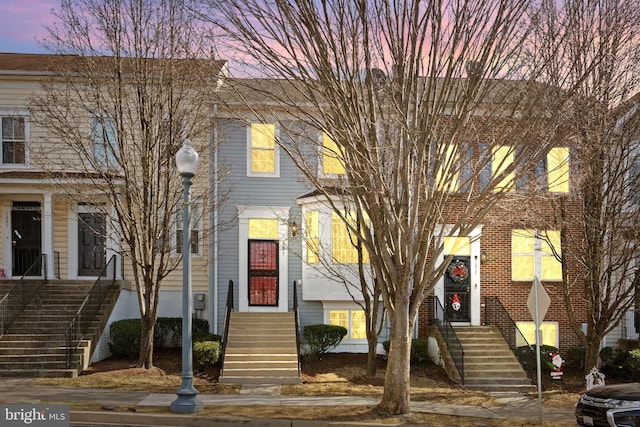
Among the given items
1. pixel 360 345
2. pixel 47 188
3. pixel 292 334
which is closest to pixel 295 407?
pixel 292 334

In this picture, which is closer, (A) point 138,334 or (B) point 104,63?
(B) point 104,63

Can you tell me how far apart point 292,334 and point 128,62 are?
26.9 feet

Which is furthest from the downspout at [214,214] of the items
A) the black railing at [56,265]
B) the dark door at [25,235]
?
the dark door at [25,235]

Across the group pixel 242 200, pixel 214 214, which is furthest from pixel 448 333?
pixel 214 214

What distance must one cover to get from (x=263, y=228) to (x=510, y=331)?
773 centimetres

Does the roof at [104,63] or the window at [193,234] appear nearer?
the roof at [104,63]

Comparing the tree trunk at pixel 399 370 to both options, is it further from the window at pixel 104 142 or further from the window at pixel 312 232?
the window at pixel 312 232

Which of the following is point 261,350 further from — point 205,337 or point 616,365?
point 616,365

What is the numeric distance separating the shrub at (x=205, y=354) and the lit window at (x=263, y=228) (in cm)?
421

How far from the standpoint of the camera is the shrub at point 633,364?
1891 centimetres

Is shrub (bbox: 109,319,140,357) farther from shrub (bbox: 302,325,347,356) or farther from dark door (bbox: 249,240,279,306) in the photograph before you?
shrub (bbox: 302,325,347,356)

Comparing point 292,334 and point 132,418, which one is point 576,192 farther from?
point 132,418

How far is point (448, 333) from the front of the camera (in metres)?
19.7

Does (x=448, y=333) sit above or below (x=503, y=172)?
below
